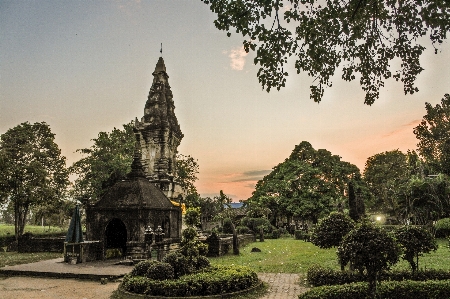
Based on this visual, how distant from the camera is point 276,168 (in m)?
58.0

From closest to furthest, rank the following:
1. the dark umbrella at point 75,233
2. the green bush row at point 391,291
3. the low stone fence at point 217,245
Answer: the green bush row at point 391,291
the dark umbrella at point 75,233
the low stone fence at point 217,245

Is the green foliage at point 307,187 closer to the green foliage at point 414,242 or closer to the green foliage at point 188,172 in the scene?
the green foliage at point 188,172

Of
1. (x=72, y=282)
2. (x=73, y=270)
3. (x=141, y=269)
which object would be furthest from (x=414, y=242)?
(x=73, y=270)

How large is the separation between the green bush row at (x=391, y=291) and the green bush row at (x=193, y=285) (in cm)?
244

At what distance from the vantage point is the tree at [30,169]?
3147 cm

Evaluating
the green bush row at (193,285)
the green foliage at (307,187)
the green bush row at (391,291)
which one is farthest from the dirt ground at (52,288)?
the green foliage at (307,187)

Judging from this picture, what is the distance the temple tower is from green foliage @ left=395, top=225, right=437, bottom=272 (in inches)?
729

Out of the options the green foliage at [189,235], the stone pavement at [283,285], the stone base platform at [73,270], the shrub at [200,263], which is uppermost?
the green foliage at [189,235]

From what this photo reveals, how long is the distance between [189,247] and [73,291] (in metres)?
4.18

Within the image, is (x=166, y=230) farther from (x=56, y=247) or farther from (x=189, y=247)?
(x=56, y=247)

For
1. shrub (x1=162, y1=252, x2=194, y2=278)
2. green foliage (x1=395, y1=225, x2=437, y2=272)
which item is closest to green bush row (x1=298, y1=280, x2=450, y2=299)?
green foliage (x1=395, y1=225, x2=437, y2=272)

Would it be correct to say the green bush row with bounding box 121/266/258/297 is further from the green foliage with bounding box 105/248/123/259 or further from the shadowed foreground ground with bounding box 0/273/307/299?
the green foliage with bounding box 105/248/123/259

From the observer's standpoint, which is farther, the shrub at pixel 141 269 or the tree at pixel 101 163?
the tree at pixel 101 163

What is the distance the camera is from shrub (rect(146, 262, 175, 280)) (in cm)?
1188
